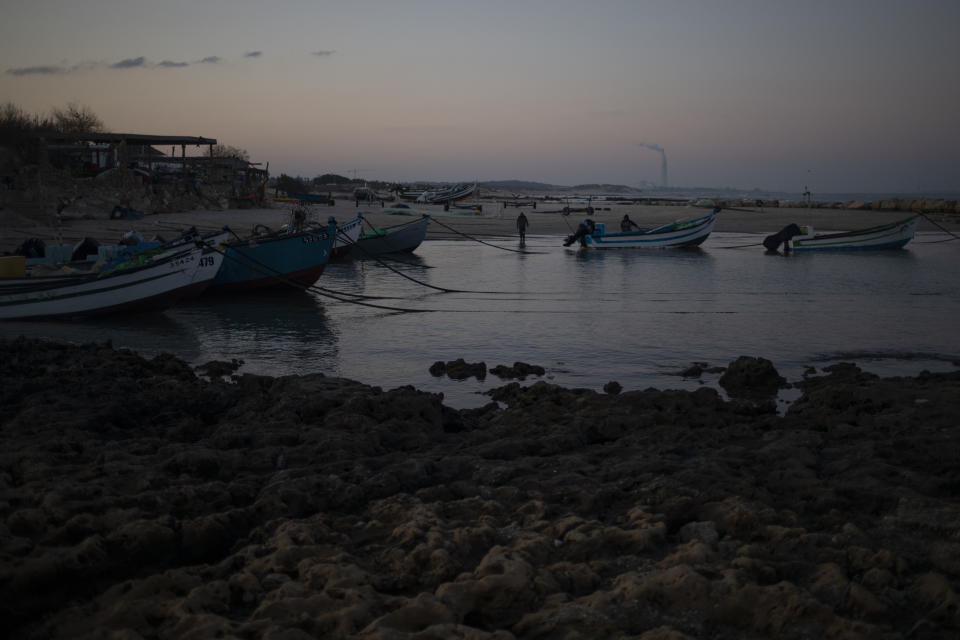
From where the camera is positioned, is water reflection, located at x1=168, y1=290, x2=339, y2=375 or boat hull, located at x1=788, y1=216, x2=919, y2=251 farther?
boat hull, located at x1=788, y1=216, x2=919, y2=251

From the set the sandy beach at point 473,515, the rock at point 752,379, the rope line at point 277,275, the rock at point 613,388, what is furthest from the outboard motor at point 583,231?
the sandy beach at point 473,515

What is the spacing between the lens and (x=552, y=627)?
304cm

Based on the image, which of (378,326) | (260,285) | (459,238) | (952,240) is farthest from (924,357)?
(952,240)

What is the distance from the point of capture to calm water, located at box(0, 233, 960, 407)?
1015 centimetres

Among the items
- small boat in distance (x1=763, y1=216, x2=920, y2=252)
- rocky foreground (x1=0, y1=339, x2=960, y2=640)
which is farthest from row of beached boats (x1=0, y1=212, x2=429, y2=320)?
small boat in distance (x1=763, y1=216, x2=920, y2=252)

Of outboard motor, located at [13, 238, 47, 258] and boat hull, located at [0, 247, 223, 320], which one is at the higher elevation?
outboard motor, located at [13, 238, 47, 258]

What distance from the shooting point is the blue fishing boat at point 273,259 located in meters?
16.1

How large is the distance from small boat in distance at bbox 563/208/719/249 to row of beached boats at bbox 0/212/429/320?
14970 millimetres

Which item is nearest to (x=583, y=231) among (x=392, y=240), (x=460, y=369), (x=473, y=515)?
(x=392, y=240)

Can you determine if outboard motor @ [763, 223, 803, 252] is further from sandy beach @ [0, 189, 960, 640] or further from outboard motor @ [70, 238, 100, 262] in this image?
outboard motor @ [70, 238, 100, 262]

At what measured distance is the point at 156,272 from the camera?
13328 mm

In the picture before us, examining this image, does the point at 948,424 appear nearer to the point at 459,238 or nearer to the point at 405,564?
the point at 405,564

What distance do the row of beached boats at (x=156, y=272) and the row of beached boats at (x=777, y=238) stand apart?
15.1 m

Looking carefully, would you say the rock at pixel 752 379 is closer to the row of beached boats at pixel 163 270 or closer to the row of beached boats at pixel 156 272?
the row of beached boats at pixel 156 272
